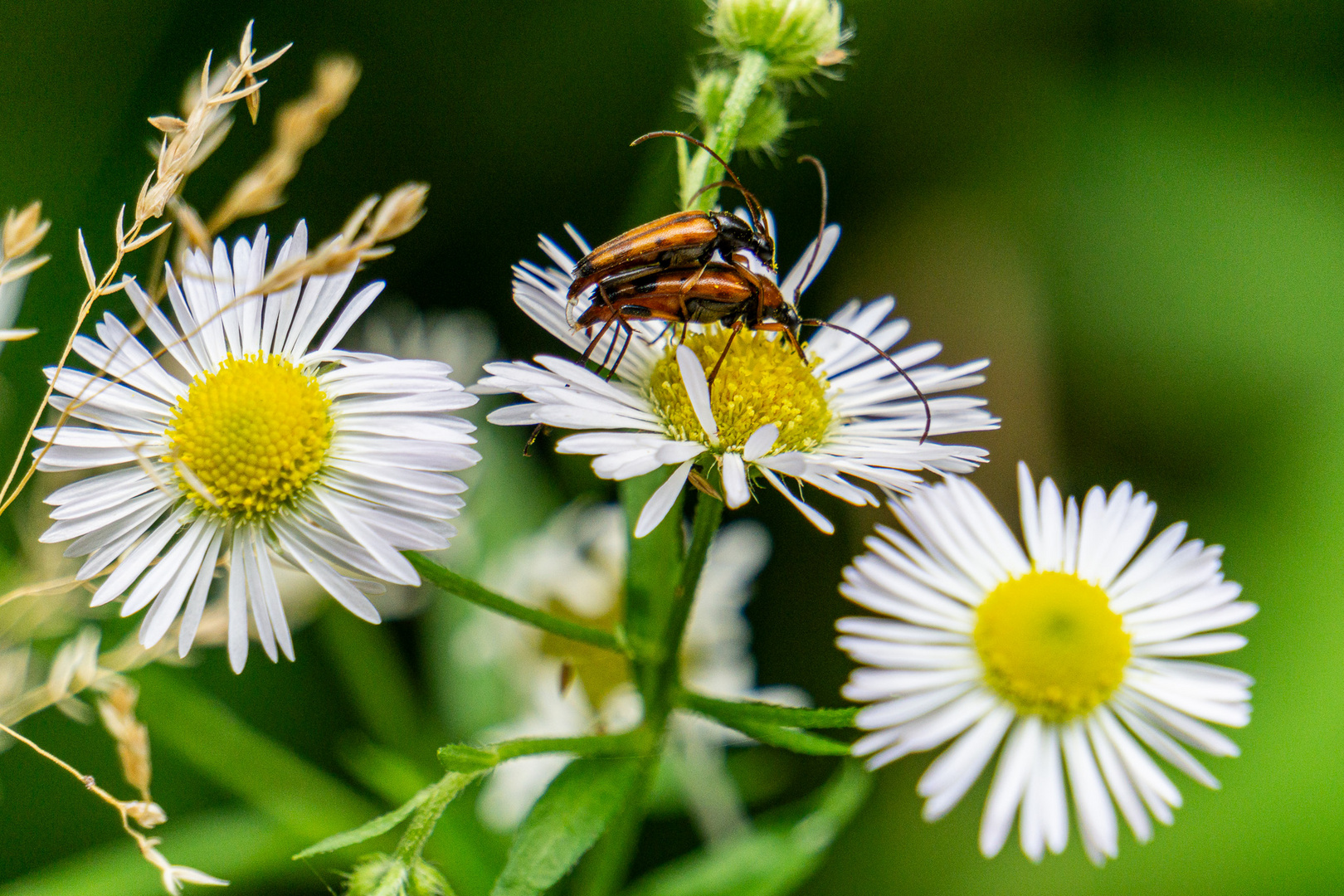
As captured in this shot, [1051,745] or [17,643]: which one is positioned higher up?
[1051,745]

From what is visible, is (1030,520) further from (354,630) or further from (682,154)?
(354,630)

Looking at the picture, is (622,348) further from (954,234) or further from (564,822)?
(954,234)

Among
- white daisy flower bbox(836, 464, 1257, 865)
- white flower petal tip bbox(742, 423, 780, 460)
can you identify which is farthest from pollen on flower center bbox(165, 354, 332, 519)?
white daisy flower bbox(836, 464, 1257, 865)

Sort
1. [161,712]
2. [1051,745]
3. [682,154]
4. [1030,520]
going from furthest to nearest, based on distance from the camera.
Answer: [161,712]
[682,154]
[1030,520]
[1051,745]

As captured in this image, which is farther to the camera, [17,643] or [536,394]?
[17,643]

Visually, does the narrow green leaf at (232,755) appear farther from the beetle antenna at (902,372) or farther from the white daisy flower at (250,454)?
the beetle antenna at (902,372)

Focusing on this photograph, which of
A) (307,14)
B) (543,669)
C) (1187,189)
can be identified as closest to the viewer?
(543,669)

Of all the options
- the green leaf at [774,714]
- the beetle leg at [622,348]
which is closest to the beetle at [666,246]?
the beetle leg at [622,348]

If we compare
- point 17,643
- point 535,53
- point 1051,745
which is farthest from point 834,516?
point 17,643
